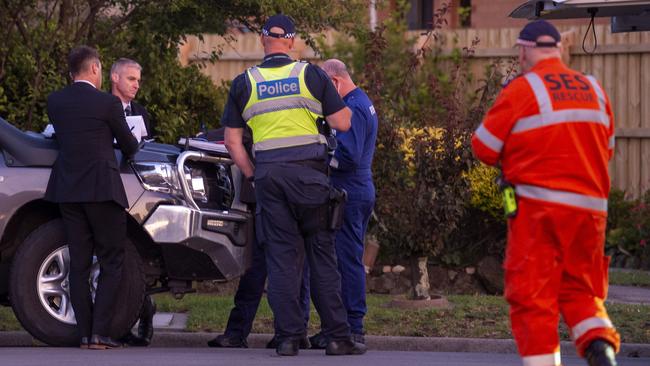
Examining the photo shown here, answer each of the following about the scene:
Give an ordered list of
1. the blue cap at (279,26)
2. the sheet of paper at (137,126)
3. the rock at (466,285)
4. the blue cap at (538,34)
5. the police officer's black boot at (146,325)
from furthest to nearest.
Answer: the rock at (466,285)
the sheet of paper at (137,126)
the police officer's black boot at (146,325)
the blue cap at (279,26)
the blue cap at (538,34)

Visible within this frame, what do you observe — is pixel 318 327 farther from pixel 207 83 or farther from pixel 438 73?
pixel 438 73

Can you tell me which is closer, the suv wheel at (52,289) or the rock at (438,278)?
the suv wheel at (52,289)

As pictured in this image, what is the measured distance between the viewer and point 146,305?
368 inches

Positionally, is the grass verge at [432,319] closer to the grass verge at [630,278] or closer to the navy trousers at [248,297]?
the navy trousers at [248,297]

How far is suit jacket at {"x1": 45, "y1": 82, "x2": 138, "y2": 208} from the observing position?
8656mm

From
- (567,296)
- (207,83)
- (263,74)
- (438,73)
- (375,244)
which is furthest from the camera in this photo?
(438,73)

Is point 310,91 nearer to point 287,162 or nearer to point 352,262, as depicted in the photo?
point 287,162

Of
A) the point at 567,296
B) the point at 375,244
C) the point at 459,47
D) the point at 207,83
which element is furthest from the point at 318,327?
the point at 459,47

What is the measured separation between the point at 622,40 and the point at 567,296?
9684 mm

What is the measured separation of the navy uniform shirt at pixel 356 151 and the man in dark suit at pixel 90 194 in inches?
55.9

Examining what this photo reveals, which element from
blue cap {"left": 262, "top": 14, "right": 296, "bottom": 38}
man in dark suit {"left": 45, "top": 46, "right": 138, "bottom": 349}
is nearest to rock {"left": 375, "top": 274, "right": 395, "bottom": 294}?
man in dark suit {"left": 45, "top": 46, "right": 138, "bottom": 349}

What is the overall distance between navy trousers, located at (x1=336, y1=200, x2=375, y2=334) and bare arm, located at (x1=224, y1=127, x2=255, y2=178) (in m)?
0.94

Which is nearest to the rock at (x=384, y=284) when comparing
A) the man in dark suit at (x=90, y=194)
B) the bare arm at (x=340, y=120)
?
the man in dark suit at (x=90, y=194)

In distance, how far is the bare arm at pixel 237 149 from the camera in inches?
336
